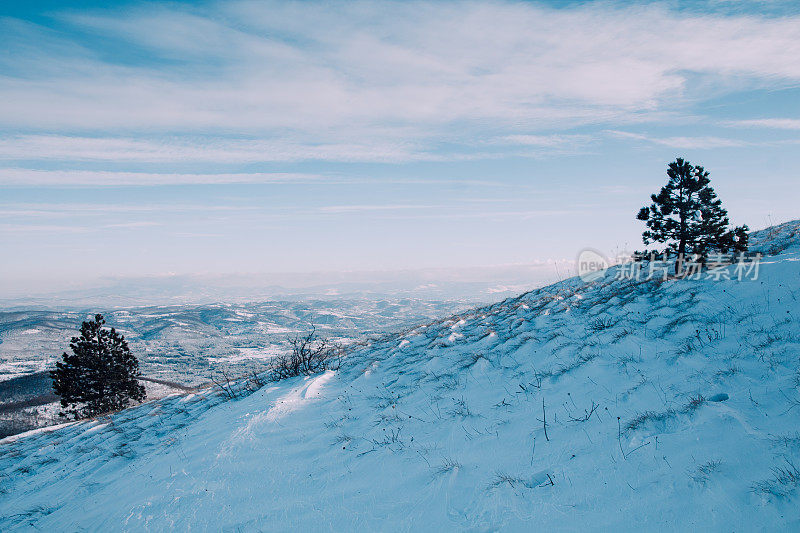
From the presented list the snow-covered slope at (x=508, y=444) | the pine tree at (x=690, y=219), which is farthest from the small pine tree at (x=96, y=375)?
the pine tree at (x=690, y=219)

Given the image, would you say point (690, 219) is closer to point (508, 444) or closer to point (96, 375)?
point (508, 444)

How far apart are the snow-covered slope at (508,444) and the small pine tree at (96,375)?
63.9ft

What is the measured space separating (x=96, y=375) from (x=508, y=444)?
3246 cm

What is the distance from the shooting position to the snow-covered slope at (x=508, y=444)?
405 centimetres

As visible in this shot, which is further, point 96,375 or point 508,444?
point 96,375

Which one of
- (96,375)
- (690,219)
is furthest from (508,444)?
(96,375)

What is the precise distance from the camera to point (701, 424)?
4680 mm

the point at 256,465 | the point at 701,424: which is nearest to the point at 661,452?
the point at 701,424

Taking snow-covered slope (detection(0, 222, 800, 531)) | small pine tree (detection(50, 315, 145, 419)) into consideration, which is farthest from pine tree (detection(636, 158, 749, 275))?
small pine tree (detection(50, 315, 145, 419))

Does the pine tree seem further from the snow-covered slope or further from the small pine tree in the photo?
the small pine tree

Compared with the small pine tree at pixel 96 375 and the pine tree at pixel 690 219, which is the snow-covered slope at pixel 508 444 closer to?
the pine tree at pixel 690 219

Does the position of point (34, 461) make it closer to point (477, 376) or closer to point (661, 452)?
point (477, 376)

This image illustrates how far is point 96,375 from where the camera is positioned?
27.2 metres

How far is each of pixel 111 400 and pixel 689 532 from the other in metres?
33.9
